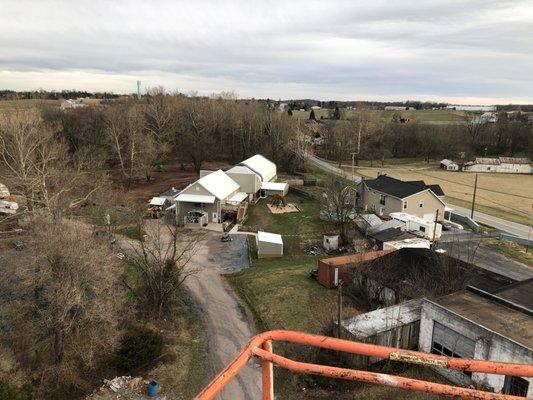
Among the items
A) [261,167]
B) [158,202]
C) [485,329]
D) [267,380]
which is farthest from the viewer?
[261,167]

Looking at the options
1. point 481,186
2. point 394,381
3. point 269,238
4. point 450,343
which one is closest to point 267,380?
point 394,381

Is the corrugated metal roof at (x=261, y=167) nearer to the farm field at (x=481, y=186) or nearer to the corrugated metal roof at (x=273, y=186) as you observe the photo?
the corrugated metal roof at (x=273, y=186)

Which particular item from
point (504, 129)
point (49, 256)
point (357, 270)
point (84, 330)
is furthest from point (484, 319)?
point (504, 129)

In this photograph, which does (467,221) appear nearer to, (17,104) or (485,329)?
(485,329)

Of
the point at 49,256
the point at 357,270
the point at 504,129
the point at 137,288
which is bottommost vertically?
the point at 137,288

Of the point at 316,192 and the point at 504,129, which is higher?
the point at 504,129

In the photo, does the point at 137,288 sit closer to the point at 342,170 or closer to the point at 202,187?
the point at 202,187

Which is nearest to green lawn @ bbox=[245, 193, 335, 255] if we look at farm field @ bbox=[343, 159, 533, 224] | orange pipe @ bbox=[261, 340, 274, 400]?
farm field @ bbox=[343, 159, 533, 224]
